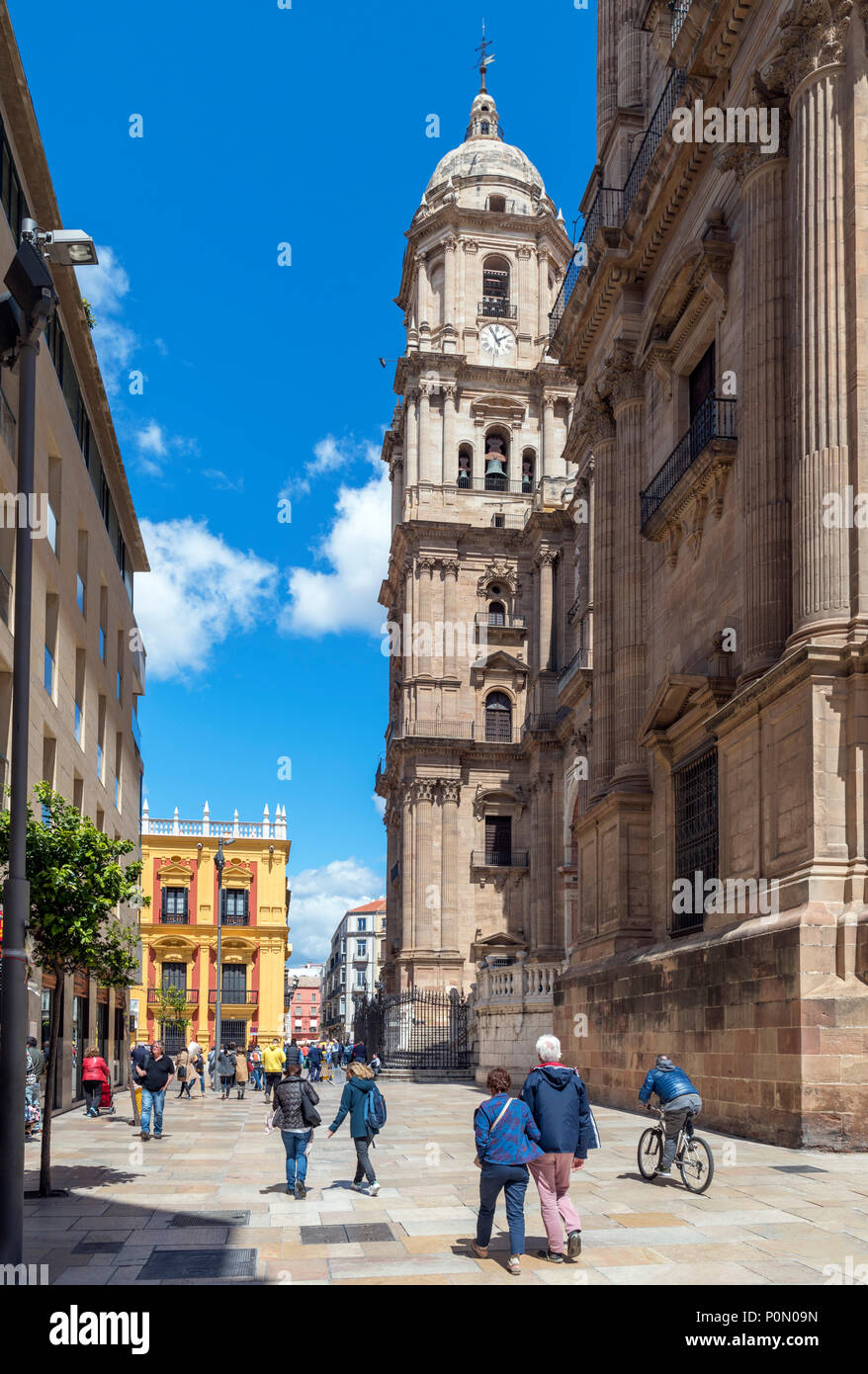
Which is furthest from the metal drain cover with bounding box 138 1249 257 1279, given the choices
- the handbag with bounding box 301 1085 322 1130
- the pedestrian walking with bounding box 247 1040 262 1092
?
the pedestrian walking with bounding box 247 1040 262 1092

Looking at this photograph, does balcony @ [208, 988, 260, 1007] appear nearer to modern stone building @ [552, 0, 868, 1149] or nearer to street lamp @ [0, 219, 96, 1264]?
modern stone building @ [552, 0, 868, 1149]

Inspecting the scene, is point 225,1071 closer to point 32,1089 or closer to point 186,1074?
point 186,1074

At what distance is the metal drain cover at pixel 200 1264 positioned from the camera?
369 inches

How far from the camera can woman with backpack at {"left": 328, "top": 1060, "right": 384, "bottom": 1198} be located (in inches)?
539

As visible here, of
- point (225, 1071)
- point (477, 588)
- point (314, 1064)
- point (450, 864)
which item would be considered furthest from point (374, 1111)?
point (477, 588)

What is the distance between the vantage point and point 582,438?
102ft

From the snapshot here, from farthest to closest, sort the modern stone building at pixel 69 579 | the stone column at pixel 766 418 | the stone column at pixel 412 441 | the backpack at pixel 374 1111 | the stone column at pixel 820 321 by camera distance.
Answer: the stone column at pixel 412 441 < the modern stone building at pixel 69 579 < the stone column at pixel 766 418 < the stone column at pixel 820 321 < the backpack at pixel 374 1111

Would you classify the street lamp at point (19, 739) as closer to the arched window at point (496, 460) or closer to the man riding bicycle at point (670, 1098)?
the man riding bicycle at point (670, 1098)

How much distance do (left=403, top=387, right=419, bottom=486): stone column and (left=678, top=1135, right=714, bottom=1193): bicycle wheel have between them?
4677cm

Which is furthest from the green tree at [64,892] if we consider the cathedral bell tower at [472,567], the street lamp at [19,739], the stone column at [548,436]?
the stone column at [548,436]

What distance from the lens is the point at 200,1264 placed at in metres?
9.78

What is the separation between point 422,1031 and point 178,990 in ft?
88.5

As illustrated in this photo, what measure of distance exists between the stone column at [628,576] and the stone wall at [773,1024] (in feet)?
18.4
